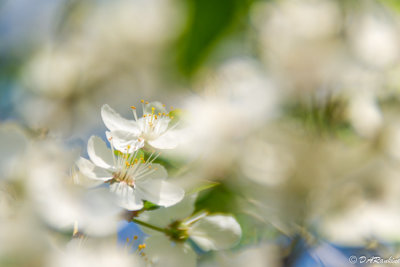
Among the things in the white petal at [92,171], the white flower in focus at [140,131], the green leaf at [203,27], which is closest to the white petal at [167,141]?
the white flower in focus at [140,131]

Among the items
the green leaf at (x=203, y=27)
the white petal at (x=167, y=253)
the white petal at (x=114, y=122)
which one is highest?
the green leaf at (x=203, y=27)

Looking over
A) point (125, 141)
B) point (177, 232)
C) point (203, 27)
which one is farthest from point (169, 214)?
point (203, 27)

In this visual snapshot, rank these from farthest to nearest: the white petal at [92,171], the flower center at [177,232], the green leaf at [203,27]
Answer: the flower center at [177,232] < the white petal at [92,171] < the green leaf at [203,27]

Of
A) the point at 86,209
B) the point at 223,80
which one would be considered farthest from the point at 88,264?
the point at 223,80

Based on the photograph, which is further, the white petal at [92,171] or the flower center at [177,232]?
the flower center at [177,232]

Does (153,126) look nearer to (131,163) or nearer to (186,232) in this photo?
(131,163)

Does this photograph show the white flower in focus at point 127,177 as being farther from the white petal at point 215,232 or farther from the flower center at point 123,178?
the white petal at point 215,232
